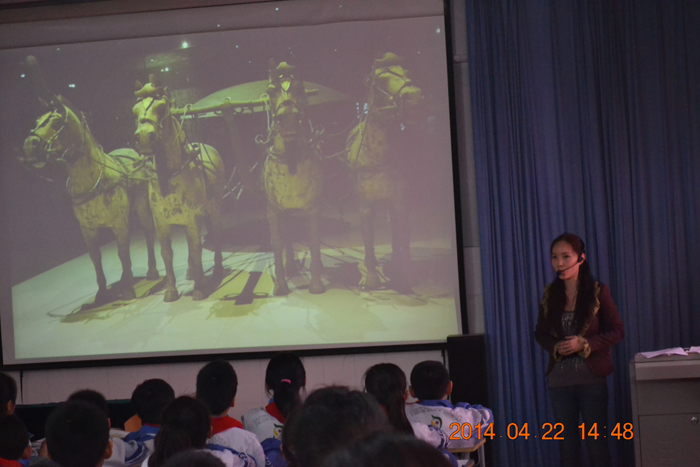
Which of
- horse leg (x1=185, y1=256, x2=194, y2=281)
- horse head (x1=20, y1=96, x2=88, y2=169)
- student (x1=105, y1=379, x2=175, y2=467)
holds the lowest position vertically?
student (x1=105, y1=379, x2=175, y2=467)

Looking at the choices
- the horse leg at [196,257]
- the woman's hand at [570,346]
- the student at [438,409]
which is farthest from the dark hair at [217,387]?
the horse leg at [196,257]

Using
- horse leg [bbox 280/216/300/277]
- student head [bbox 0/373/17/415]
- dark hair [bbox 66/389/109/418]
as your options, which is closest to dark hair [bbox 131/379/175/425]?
dark hair [bbox 66/389/109/418]

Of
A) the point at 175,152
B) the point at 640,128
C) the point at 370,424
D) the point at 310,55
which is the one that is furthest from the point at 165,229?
the point at 370,424

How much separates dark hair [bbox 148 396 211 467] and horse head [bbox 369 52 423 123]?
284 centimetres

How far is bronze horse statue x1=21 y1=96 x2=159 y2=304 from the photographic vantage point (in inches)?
189

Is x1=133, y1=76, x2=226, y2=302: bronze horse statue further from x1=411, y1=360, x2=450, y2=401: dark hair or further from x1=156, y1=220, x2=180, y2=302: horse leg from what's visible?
x1=411, y1=360, x2=450, y2=401: dark hair

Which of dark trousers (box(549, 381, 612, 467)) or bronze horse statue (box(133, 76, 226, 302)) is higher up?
bronze horse statue (box(133, 76, 226, 302))

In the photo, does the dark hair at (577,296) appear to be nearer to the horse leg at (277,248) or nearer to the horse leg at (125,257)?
the horse leg at (277,248)

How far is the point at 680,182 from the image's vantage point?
434cm

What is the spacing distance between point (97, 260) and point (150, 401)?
6.83ft

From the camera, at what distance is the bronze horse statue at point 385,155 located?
459 centimetres

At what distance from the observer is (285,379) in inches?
121

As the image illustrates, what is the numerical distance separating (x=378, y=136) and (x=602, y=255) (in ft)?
5.29

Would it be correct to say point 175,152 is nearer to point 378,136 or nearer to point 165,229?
point 165,229
